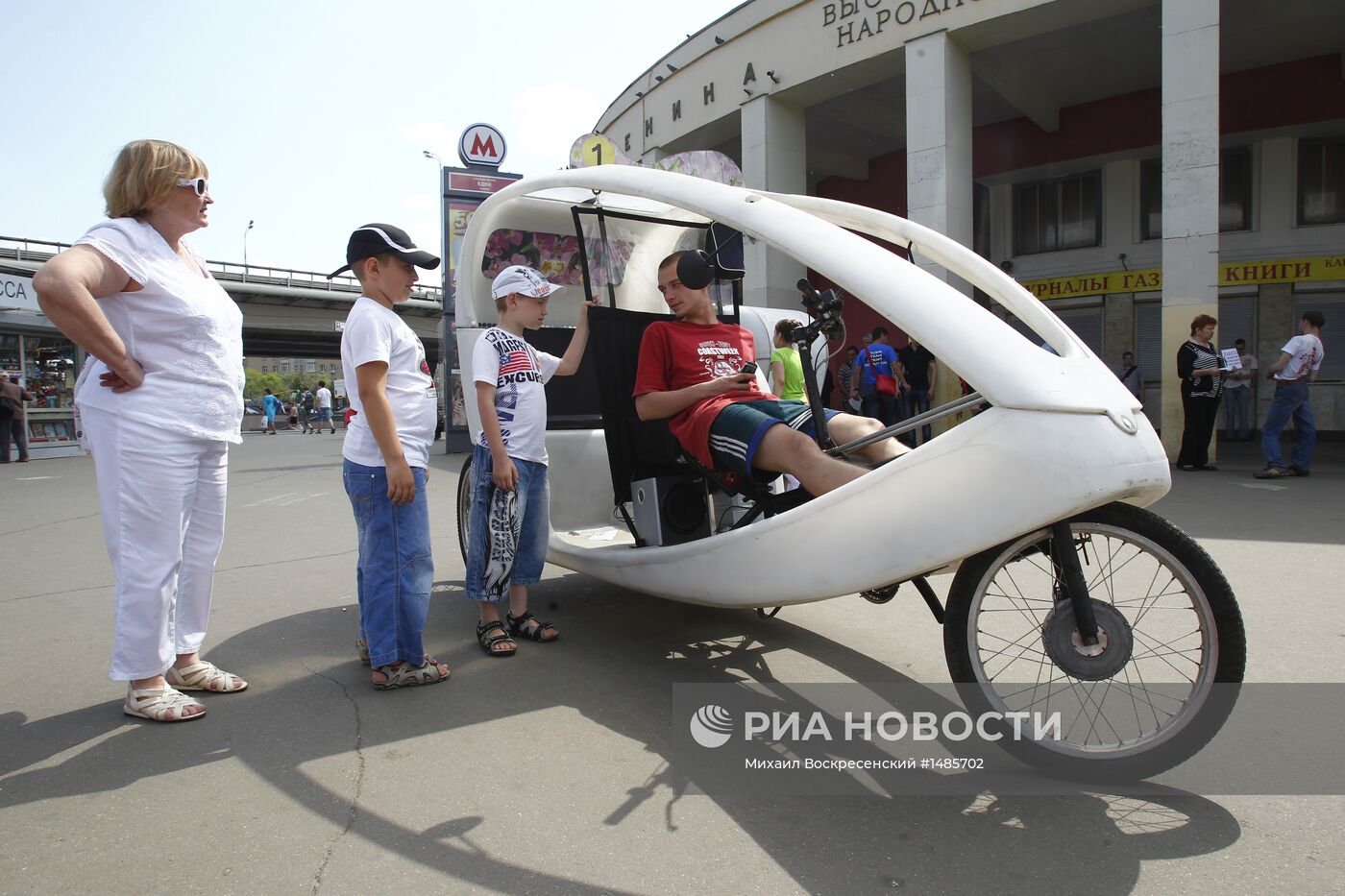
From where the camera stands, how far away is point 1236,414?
52.3 ft

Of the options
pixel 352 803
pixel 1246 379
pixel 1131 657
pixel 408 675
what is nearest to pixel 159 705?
pixel 408 675

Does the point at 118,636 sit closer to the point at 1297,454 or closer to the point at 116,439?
the point at 116,439

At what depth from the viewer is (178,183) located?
2.95 m

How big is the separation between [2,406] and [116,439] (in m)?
16.9

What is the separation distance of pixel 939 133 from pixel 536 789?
1353cm

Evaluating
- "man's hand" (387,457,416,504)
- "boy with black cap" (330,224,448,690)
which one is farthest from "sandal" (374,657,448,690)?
"man's hand" (387,457,416,504)

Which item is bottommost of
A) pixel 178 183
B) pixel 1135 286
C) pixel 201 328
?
pixel 201 328

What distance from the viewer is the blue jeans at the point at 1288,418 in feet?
30.1

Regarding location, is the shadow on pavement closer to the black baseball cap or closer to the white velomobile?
the white velomobile

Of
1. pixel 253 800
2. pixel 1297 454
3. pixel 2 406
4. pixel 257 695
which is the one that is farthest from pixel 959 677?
pixel 2 406

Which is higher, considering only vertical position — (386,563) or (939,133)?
(939,133)

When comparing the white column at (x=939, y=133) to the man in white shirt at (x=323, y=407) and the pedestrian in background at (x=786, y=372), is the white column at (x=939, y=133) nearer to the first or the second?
the pedestrian in background at (x=786, y=372)

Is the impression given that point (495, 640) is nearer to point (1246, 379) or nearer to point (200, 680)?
point (200, 680)

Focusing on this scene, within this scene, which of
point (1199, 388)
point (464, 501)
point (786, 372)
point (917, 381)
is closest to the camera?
point (464, 501)
